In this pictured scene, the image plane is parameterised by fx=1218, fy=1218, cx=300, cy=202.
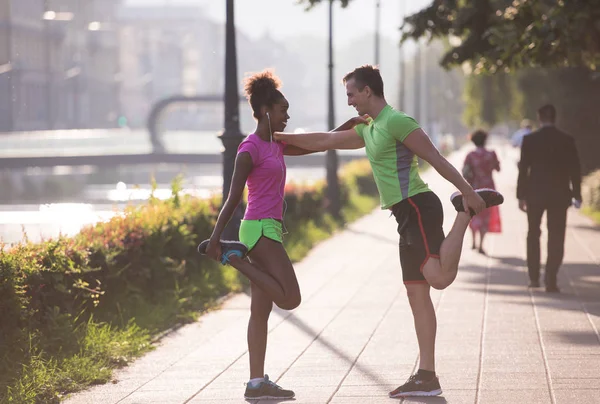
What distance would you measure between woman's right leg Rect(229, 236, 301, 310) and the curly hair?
72cm

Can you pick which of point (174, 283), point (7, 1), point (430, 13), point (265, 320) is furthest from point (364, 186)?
point (7, 1)

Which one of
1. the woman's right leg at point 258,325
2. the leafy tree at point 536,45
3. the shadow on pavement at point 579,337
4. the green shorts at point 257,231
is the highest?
the leafy tree at point 536,45

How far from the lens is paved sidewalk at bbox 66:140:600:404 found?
6.93 m

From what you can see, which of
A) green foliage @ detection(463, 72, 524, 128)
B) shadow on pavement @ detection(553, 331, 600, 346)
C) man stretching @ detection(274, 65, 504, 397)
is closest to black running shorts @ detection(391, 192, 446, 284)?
man stretching @ detection(274, 65, 504, 397)

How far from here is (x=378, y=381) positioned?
720 centimetres

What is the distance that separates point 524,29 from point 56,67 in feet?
387

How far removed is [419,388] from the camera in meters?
6.55

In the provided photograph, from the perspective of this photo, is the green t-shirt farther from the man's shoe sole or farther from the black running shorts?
the man's shoe sole

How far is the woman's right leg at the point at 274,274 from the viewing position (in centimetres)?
647

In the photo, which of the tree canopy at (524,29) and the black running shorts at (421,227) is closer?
the black running shorts at (421,227)

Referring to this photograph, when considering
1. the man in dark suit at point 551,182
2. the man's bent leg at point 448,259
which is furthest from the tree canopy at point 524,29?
the man's bent leg at point 448,259

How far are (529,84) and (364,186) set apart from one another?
17.1 ft

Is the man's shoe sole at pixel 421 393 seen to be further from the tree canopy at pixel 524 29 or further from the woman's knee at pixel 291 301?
the tree canopy at pixel 524 29

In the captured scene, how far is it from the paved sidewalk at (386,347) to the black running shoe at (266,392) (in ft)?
0.28
